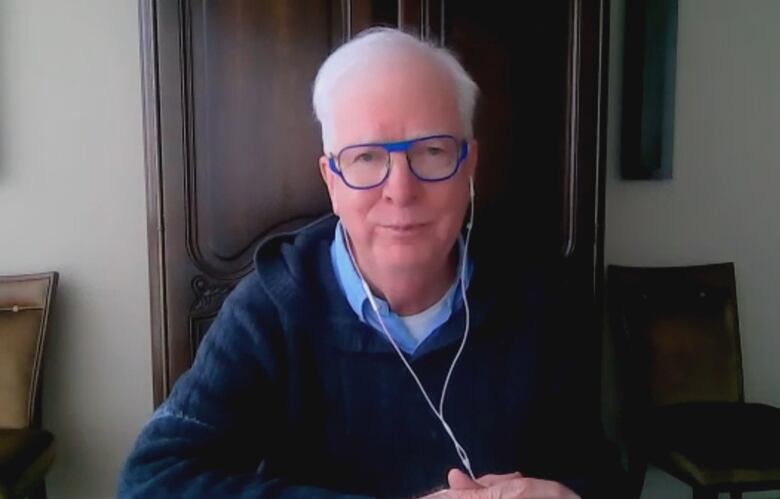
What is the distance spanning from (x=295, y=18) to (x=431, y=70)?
0.69 meters

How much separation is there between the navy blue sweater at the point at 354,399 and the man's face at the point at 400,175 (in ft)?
0.39

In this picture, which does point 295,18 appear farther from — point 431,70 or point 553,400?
point 553,400

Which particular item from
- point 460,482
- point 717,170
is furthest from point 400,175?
point 717,170

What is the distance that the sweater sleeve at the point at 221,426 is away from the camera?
0.94 meters

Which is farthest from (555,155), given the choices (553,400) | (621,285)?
(553,400)

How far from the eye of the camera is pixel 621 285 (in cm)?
220

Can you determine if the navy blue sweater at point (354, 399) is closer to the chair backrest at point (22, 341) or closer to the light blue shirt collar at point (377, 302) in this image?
the light blue shirt collar at point (377, 302)

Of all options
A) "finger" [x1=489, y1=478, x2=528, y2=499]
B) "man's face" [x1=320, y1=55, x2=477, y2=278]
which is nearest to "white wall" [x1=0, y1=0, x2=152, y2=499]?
"man's face" [x1=320, y1=55, x2=477, y2=278]

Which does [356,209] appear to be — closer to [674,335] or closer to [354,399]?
Answer: [354,399]

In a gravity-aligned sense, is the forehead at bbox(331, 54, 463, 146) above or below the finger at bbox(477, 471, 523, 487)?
above

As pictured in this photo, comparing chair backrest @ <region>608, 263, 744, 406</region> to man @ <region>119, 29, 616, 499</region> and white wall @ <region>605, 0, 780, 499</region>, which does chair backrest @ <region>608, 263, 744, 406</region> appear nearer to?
white wall @ <region>605, 0, 780, 499</region>

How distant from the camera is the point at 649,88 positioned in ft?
7.41

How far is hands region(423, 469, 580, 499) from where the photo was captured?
93 cm

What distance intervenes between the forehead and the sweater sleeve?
1.02 feet
